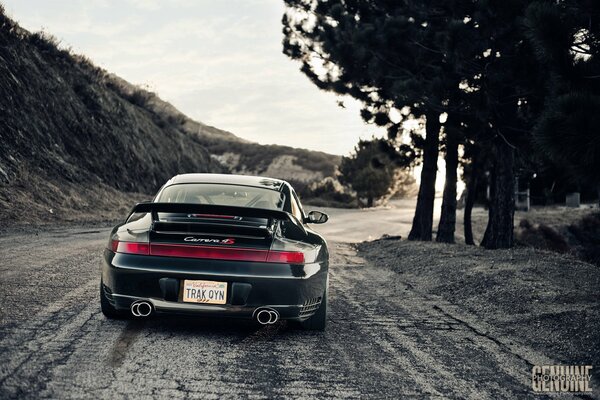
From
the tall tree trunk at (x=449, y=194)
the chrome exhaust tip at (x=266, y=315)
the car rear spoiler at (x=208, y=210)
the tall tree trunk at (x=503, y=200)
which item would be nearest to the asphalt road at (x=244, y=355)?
the chrome exhaust tip at (x=266, y=315)

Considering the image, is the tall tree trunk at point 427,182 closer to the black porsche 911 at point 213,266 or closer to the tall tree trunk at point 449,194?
the tall tree trunk at point 449,194

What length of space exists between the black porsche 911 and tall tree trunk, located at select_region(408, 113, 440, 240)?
12756 mm

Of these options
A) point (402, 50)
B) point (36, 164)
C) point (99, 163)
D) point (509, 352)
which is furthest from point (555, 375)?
point (99, 163)

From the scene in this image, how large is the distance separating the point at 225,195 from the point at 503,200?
362 inches

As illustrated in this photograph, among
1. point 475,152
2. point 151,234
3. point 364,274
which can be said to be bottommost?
point 364,274

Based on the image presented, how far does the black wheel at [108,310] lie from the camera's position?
5523 millimetres

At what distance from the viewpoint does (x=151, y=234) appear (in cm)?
513

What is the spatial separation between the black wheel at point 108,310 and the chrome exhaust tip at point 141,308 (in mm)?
548

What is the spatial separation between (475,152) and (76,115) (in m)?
17.5

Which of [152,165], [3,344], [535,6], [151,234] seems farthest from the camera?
[152,165]

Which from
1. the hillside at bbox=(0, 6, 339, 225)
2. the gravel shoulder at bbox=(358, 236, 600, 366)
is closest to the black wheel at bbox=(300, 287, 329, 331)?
the gravel shoulder at bbox=(358, 236, 600, 366)

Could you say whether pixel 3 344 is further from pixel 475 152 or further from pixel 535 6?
pixel 475 152

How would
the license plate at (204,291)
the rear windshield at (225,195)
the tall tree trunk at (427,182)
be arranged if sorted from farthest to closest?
the tall tree trunk at (427,182) → the rear windshield at (225,195) → the license plate at (204,291)

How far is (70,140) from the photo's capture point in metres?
25.8
